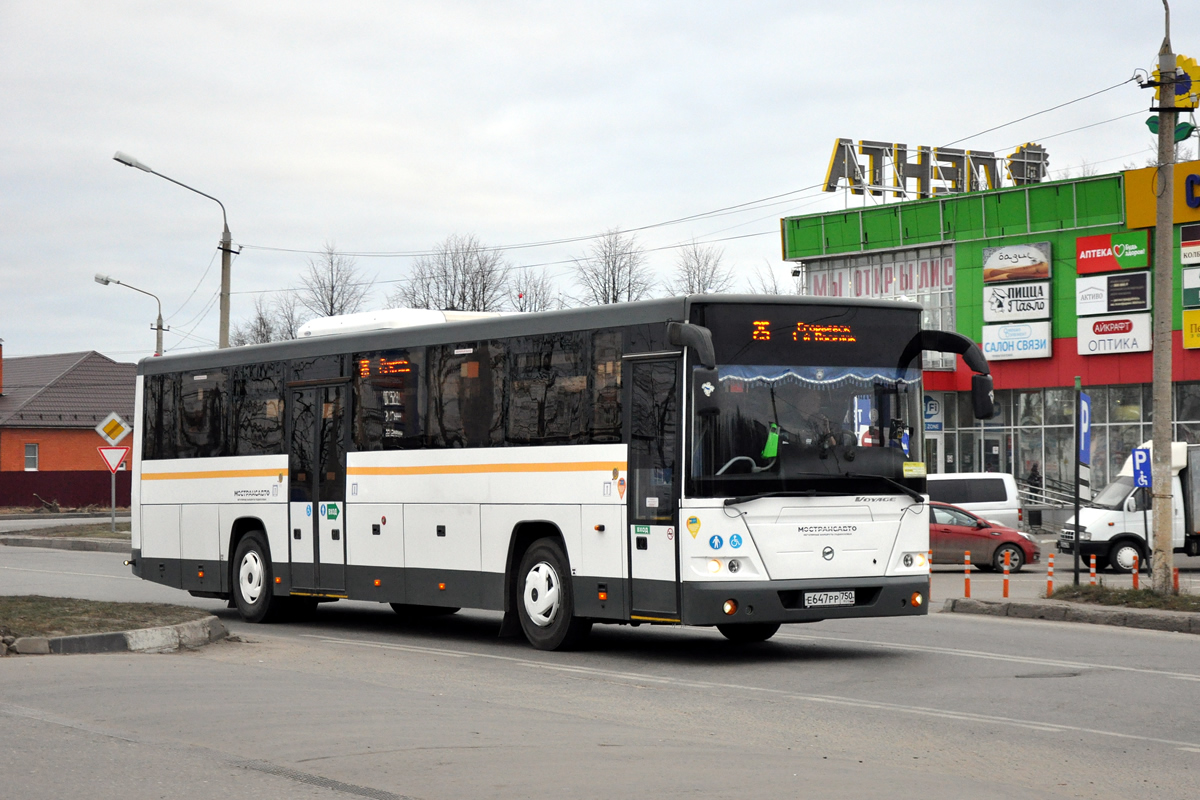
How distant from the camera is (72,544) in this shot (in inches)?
1403

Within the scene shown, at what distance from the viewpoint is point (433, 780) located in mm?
7125

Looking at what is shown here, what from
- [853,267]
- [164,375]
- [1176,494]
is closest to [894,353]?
[164,375]

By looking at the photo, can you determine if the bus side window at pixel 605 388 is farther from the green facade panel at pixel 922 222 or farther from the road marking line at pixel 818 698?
the green facade panel at pixel 922 222

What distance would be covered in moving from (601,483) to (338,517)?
4233 millimetres

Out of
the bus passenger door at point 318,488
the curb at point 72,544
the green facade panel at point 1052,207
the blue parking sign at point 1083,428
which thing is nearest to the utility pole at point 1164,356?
the blue parking sign at point 1083,428

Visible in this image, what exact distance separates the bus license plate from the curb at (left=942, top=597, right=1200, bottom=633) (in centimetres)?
599

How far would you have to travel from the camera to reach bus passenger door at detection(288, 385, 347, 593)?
621 inches

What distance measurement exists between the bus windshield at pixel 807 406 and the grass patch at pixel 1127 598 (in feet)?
20.8

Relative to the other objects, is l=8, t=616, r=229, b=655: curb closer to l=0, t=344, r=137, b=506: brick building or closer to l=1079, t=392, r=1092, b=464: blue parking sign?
l=1079, t=392, r=1092, b=464: blue parking sign

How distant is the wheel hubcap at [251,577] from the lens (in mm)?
16906

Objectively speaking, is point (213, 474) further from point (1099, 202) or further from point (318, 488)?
point (1099, 202)

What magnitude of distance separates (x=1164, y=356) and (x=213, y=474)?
39.7 feet

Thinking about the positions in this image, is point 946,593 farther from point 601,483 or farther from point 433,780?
point 433,780

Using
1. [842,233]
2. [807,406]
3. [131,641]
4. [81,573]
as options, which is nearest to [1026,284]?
[842,233]
